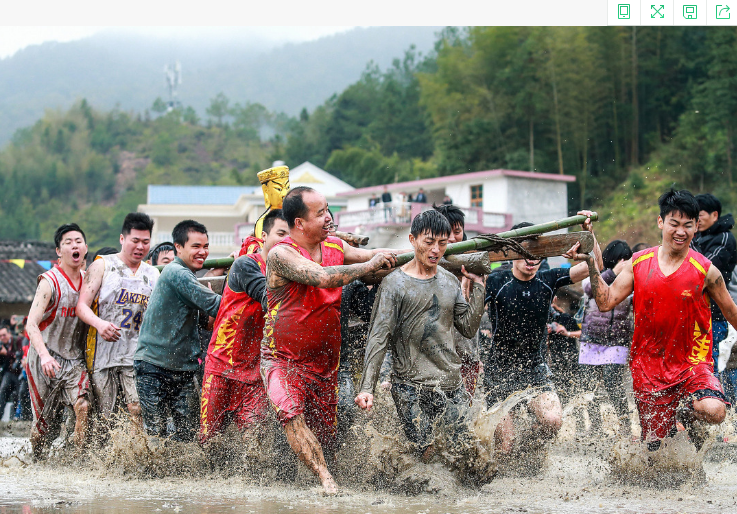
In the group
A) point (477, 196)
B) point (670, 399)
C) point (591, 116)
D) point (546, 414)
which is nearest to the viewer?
point (670, 399)

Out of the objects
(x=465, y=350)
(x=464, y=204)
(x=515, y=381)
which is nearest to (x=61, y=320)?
(x=465, y=350)

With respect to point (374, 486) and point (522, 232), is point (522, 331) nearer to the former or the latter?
point (522, 232)

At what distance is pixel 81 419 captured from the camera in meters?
6.96

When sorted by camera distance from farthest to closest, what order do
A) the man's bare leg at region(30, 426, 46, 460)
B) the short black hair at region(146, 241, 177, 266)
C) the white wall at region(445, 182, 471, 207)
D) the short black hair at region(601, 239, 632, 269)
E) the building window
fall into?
the white wall at region(445, 182, 471, 207) < the building window < the short black hair at region(146, 241, 177, 266) < the short black hair at region(601, 239, 632, 269) < the man's bare leg at region(30, 426, 46, 460)

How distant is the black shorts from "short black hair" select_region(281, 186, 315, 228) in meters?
2.05

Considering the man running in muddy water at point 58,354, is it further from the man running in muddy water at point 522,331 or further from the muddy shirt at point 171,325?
the man running in muddy water at point 522,331

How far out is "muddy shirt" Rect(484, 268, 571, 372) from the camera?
6289 millimetres

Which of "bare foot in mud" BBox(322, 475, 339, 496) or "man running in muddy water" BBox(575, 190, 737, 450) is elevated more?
"man running in muddy water" BBox(575, 190, 737, 450)

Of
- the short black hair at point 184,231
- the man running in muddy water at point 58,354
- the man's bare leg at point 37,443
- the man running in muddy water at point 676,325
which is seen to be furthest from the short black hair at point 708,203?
the man's bare leg at point 37,443

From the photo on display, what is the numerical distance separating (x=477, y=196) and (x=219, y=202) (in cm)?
2788

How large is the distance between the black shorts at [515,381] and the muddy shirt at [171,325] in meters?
2.30

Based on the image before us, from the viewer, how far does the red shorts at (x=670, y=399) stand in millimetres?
5496

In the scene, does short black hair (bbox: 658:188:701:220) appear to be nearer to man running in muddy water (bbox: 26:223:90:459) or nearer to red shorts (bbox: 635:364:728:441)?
red shorts (bbox: 635:364:728:441)

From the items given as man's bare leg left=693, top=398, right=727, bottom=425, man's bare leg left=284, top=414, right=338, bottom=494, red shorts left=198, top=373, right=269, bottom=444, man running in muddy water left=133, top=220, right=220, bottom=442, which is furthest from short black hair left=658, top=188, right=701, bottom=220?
man running in muddy water left=133, top=220, right=220, bottom=442
